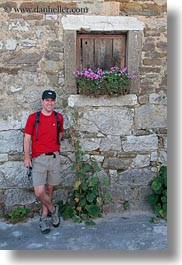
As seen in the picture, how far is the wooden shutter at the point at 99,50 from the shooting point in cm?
428

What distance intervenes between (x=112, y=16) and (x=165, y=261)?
9.30 ft

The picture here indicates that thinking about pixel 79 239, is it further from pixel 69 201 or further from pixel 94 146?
pixel 94 146

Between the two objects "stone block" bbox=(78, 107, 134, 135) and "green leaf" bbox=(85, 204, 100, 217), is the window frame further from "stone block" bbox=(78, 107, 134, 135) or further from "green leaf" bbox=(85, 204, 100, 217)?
"green leaf" bbox=(85, 204, 100, 217)

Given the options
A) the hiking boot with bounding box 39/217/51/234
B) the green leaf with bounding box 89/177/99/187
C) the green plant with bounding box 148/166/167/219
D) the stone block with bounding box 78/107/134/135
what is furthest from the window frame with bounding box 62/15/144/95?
the hiking boot with bounding box 39/217/51/234

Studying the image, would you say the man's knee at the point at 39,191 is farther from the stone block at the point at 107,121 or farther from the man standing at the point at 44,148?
the stone block at the point at 107,121

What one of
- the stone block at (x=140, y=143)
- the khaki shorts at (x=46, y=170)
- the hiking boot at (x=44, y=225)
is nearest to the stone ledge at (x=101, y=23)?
the stone block at (x=140, y=143)

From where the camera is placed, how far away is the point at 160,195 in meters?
4.39

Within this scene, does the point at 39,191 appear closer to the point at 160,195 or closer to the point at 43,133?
the point at 43,133

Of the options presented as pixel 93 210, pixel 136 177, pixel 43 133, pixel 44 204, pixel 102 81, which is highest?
pixel 102 81

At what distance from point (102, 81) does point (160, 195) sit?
1622 mm

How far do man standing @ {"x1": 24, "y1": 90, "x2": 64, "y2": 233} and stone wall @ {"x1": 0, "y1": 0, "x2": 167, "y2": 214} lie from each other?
36 cm

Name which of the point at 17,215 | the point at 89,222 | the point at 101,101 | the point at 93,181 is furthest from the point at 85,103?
the point at 17,215

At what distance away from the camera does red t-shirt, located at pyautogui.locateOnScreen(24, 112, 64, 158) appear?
3.85 m

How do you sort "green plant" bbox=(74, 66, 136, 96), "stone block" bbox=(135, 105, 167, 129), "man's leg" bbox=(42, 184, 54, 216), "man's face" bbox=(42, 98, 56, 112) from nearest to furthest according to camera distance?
"man's face" bbox=(42, 98, 56, 112)
"man's leg" bbox=(42, 184, 54, 216)
"green plant" bbox=(74, 66, 136, 96)
"stone block" bbox=(135, 105, 167, 129)
